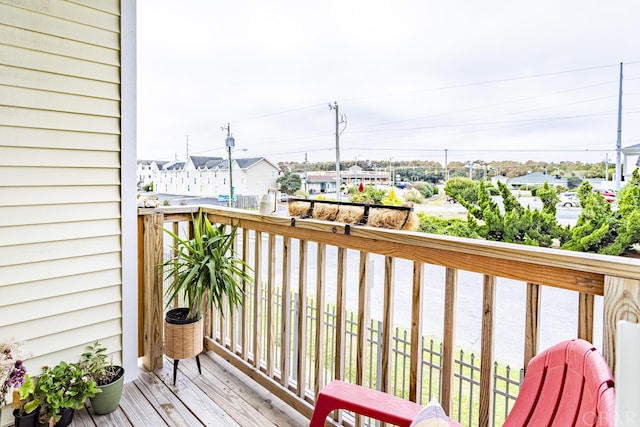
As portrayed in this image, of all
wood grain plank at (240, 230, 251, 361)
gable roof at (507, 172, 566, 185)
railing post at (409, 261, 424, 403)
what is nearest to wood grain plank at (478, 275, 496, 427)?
railing post at (409, 261, 424, 403)

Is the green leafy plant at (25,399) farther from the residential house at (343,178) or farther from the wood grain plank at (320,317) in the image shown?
the residential house at (343,178)

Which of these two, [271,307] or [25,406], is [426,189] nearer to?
[271,307]

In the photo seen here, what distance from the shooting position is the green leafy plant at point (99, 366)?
2193 millimetres

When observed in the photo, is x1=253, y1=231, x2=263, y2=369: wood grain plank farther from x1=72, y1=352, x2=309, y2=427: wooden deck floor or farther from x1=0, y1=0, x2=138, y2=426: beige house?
Answer: x1=0, y1=0, x2=138, y2=426: beige house

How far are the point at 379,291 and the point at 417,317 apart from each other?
32 centimetres

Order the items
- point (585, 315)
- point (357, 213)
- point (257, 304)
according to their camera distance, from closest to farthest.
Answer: point (585, 315) < point (357, 213) < point (257, 304)

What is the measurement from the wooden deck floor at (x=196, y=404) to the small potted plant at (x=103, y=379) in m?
0.06

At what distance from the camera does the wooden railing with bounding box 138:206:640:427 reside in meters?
1.19

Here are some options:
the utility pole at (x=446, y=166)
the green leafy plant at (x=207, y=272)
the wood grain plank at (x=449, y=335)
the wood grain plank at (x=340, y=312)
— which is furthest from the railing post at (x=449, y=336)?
the green leafy plant at (x=207, y=272)

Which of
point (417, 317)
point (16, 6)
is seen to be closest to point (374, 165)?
point (417, 317)

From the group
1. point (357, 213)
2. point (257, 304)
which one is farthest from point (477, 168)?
point (257, 304)

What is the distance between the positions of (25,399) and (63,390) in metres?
0.18

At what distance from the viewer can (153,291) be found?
2621 millimetres

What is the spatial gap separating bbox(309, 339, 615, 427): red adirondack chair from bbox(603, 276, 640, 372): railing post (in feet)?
0.74
